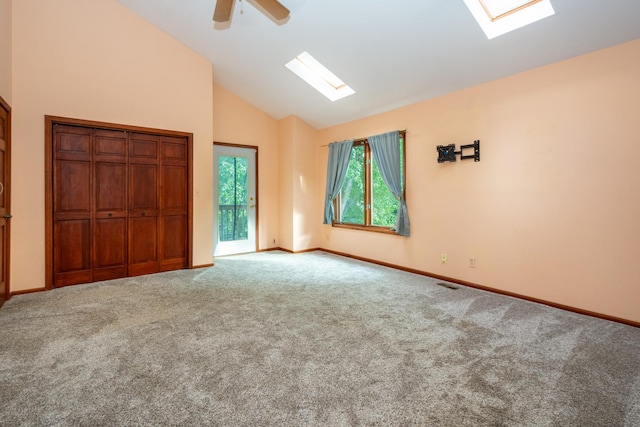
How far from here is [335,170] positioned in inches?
238

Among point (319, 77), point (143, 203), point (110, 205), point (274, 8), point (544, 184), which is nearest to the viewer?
point (274, 8)

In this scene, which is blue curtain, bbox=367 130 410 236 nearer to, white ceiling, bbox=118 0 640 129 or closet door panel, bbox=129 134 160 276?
white ceiling, bbox=118 0 640 129

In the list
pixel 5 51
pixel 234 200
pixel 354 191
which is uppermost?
pixel 5 51

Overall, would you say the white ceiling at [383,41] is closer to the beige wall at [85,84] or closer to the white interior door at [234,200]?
the beige wall at [85,84]

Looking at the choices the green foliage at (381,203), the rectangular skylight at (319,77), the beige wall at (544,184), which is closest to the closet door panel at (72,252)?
the rectangular skylight at (319,77)

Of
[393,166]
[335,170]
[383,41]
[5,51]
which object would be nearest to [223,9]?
[383,41]

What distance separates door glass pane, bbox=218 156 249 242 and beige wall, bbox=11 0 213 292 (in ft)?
3.10

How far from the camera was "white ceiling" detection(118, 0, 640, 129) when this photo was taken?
2.90 meters

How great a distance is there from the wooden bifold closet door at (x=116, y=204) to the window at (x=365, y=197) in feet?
9.31

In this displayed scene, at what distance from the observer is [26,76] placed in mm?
3711

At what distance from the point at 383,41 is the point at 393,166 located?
1808 millimetres

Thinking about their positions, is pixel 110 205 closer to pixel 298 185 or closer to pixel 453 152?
pixel 298 185

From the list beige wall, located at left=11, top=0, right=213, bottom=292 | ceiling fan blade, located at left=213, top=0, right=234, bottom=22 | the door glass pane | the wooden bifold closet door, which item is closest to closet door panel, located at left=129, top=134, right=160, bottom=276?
the wooden bifold closet door

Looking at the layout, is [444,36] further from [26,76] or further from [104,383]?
[26,76]
